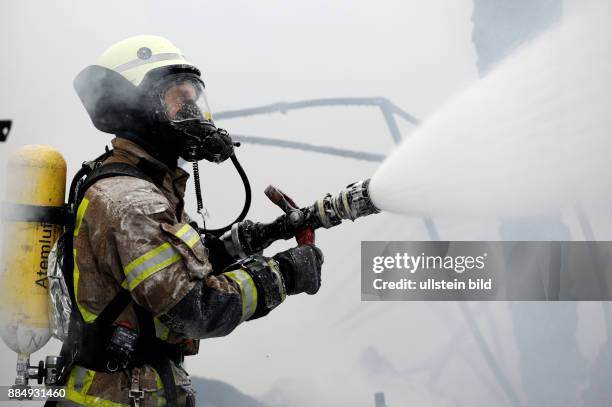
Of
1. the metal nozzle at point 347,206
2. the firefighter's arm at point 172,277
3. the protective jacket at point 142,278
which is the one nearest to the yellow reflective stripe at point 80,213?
the protective jacket at point 142,278

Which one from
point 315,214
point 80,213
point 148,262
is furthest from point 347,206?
point 80,213

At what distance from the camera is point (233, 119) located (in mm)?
3107

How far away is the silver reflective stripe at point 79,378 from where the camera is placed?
68.1 inches

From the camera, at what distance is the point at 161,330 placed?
68.7 inches

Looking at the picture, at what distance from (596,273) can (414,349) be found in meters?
0.83

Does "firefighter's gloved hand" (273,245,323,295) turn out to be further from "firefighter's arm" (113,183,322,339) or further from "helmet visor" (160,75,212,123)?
"helmet visor" (160,75,212,123)

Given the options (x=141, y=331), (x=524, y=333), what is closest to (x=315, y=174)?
(x=524, y=333)

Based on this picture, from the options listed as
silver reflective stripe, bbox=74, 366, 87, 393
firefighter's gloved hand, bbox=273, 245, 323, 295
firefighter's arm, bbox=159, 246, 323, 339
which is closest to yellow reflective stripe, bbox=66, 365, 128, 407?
silver reflective stripe, bbox=74, 366, 87, 393

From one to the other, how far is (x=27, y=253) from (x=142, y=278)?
0.49 meters

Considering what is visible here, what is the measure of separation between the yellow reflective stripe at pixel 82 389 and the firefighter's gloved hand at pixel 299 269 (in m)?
0.52

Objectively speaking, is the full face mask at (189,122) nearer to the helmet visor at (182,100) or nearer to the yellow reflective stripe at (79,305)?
the helmet visor at (182,100)

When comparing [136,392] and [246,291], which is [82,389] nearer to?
[136,392]

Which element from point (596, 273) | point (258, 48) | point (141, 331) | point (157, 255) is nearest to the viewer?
point (157, 255)

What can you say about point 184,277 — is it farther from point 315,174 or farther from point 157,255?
point 315,174
